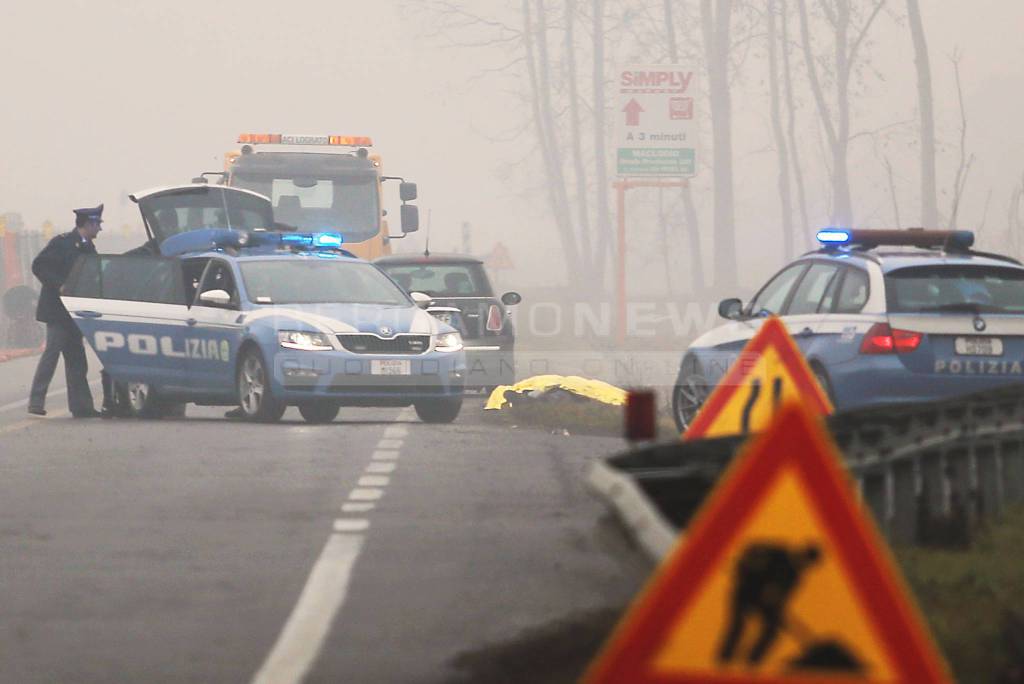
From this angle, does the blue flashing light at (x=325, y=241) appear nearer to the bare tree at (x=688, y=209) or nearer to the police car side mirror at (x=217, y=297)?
the police car side mirror at (x=217, y=297)

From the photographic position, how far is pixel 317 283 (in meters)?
18.0

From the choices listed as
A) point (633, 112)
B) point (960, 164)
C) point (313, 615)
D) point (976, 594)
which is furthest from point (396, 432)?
point (633, 112)

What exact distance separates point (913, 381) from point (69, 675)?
287 inches

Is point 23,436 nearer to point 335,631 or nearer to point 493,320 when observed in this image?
point 493,320

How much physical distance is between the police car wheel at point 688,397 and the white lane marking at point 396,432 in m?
2.07

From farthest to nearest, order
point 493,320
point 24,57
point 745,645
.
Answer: point 24,57 < point 493,320 < point 745,645

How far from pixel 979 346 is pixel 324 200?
17716 millimetres

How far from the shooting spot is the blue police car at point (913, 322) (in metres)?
12.7

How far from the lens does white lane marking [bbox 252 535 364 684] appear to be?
A: 666cm

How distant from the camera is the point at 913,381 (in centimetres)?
1268

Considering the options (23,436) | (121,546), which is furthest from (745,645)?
(23,436)

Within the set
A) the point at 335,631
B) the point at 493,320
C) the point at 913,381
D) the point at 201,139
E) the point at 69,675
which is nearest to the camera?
the point at 69,675

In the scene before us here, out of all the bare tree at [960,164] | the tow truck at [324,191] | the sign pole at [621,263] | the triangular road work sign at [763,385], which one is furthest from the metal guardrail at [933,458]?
the sign pole at [621,263]

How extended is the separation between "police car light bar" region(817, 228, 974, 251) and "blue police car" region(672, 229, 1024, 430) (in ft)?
0.03
